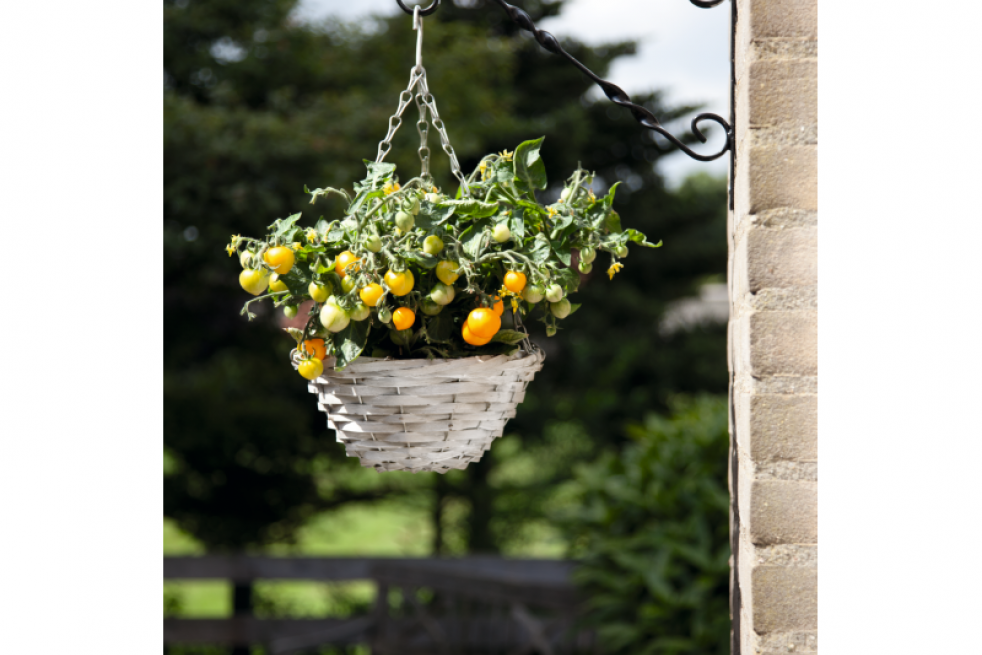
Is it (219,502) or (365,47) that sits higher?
(365,47)

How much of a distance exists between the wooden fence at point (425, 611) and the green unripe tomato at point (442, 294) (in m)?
2.09

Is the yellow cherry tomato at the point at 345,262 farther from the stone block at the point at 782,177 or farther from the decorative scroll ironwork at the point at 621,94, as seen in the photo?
the stone block at the point at 782,177

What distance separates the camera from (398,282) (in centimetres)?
74

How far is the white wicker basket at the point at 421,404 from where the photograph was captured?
0.77 metres

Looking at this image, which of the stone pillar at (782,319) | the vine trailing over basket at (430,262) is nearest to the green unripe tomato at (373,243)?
the vine trailing over basket at (430,262)

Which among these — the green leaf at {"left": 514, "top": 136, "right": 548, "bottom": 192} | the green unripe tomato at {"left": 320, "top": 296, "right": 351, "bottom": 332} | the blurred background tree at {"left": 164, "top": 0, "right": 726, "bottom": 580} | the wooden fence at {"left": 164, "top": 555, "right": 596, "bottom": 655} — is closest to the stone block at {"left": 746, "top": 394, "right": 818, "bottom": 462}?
the green leaf at {"left": 514, "top": 136, "right": 548, "bottom": 192}

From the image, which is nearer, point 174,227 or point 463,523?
point 174,227

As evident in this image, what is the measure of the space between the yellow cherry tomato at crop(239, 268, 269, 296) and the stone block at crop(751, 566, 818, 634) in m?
0.62

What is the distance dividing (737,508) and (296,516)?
13.0 ft

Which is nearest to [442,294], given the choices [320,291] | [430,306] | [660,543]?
[430,306]

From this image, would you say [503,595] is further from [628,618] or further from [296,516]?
[296,516]

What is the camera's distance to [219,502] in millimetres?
4168

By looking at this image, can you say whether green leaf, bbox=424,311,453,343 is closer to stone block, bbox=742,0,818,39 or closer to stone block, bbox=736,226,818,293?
stone block, bbox=736,226,818,293
